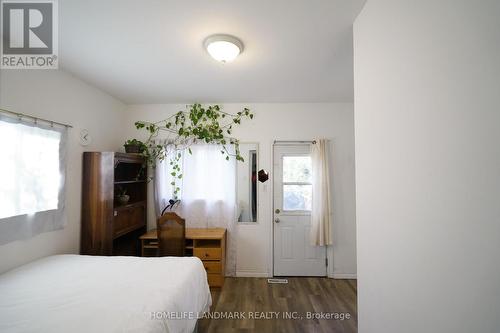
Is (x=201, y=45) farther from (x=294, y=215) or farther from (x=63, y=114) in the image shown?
(x=294, y=215)

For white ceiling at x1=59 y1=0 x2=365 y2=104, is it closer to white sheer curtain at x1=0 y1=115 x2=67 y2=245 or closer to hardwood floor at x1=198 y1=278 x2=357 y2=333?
white sheer curtain at x1=0 y1=115 x2=67 y2=245

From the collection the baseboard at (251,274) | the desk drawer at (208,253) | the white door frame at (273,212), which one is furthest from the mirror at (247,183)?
the baseboard at (251,274)

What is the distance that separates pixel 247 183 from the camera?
3.29 m

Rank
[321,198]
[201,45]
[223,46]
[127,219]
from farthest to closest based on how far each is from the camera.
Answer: [321,198]
[127,219]
[201,45]
[223,46]

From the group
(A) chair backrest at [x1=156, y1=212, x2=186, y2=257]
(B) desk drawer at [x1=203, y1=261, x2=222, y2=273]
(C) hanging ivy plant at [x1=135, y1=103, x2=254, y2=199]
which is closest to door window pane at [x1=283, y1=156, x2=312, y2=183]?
(C) hanging ivy plant at [x1=135, y1=103, x2=254, y2=199]

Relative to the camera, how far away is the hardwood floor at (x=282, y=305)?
7.02ft

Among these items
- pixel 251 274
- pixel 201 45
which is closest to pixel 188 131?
pixel 201 45

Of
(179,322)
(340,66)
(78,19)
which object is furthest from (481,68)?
(78,19)

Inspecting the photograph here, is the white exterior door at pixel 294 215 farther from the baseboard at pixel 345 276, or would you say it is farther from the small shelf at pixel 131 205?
the small shelf at pixel 131 205

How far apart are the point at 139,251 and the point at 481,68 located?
3.85 m

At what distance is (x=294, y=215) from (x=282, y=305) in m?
1.23

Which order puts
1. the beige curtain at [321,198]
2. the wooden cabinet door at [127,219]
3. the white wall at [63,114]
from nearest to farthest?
the white wall at [63,114] → the wooden cabinet door at [127,219] → the beige curtain at [321,198]

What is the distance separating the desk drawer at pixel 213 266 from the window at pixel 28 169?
1831 millimetres

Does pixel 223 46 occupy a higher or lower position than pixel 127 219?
higher
